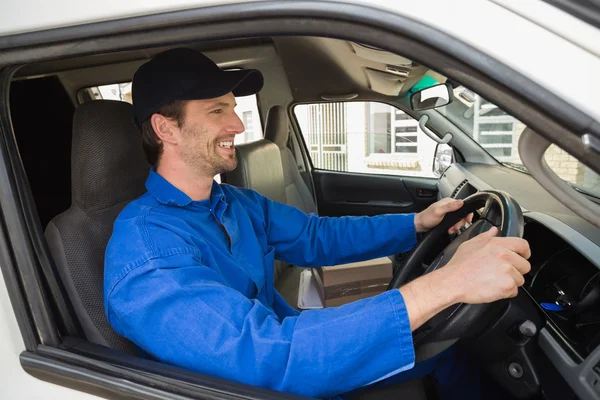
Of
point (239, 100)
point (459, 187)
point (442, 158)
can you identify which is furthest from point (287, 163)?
point (459, 187)

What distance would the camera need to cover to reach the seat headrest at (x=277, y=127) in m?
3.12

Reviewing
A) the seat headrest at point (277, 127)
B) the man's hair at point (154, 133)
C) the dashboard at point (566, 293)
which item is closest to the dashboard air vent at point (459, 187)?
the dashboard at point (566, 293)

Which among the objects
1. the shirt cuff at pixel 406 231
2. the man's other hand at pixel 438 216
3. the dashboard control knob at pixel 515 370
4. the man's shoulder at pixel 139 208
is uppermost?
the man's shoulder at pixel 139 208

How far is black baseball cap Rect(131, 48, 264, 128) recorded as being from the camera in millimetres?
1249

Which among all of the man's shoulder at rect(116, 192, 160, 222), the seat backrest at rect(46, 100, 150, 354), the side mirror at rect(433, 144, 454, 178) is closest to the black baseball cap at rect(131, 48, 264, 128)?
the seat backrest at rect(46, 100, 150, 354)

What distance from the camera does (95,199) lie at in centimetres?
125

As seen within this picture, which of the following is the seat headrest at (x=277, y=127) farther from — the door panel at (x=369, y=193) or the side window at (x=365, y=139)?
the door panel at (x=369, y=193)

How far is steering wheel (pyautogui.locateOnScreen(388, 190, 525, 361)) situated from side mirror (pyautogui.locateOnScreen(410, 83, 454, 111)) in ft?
4.03

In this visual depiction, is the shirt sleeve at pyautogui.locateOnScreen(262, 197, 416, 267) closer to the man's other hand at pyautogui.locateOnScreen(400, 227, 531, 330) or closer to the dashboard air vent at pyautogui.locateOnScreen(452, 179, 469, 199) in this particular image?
the man's other hand at pyautogui.locateOnScreen(400, 227, 531, 330)

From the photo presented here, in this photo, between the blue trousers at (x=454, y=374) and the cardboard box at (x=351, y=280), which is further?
the cardboard box at (x=351, y=280)

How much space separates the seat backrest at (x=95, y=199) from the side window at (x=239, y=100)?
0.78 meters

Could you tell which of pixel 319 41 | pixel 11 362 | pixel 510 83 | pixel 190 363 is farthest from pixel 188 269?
pixel 319 41

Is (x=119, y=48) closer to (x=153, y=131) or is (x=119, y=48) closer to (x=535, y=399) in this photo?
(x=153, y=131)

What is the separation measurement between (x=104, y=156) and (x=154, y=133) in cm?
18
